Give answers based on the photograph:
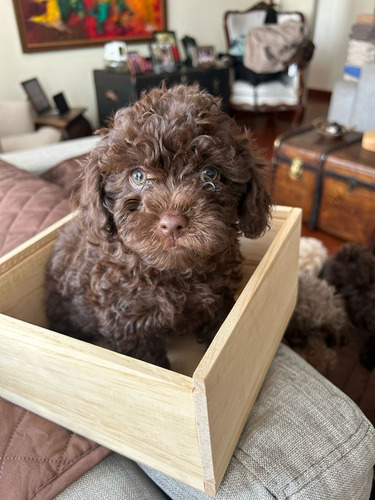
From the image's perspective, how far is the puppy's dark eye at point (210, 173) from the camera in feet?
2.60

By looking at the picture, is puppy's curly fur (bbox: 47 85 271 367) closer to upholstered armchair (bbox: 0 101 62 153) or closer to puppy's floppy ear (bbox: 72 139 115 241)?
puppy's floppy ear (bbox: 72 139 115 241)

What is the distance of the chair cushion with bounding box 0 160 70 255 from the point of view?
4.06 ft

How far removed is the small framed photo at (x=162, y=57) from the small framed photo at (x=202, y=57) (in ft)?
1.04

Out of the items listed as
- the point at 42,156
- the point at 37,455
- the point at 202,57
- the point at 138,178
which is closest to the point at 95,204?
the point at 138,178

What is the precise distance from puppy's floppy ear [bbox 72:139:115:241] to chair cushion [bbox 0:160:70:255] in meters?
0.43

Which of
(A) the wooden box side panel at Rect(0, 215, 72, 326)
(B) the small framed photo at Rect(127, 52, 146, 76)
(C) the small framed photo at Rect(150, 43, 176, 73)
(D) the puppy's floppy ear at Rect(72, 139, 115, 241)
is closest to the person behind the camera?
(D) the puppy's floppy ear at Rect(72, 139, 115, 241)

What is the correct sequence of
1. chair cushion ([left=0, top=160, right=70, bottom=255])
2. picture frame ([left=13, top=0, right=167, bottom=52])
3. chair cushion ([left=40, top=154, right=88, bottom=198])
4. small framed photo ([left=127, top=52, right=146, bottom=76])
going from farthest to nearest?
1. small framed photo ([left=127, top=52, right=146, bottom=76])
2. picture frame ([left=13, top=0, right=167, bottom=52])
3. chair cushion ([left=40, top=154, right=88, bottom=198])
4. chair cushion ([left=0, top=160, right=70, bottom=255])

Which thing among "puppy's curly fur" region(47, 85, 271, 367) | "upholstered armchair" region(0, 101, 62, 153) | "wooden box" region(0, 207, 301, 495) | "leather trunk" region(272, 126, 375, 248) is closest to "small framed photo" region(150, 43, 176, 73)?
"upholstered armchair" region(0, 101, 62, 153)

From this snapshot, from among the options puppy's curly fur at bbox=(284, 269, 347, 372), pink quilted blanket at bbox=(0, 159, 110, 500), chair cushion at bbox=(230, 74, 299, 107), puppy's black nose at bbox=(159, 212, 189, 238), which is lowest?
chair cushion at bbox=(230, 74, 299, 107)

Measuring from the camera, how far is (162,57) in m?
4.15

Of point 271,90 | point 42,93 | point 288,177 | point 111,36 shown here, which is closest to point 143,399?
point 288,177

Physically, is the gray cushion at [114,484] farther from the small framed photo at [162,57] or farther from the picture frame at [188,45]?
the picture frame at [188,45]

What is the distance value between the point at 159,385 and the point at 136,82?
3593mm

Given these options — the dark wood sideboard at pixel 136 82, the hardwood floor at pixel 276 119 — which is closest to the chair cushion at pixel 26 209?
the dark wood sideboard at pixel 136 82
